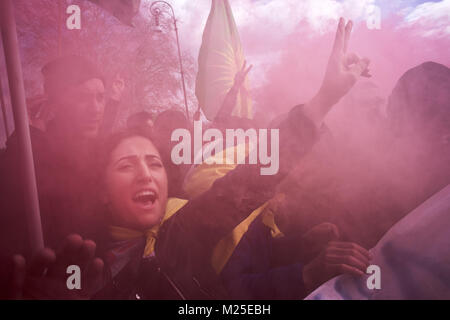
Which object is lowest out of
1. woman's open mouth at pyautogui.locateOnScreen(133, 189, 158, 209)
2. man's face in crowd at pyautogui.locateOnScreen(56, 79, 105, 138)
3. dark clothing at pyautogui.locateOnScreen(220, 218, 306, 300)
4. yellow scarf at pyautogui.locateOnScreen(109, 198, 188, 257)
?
dark clothing at pyautogui.locateOnScreen(220, 218, 306, 300)

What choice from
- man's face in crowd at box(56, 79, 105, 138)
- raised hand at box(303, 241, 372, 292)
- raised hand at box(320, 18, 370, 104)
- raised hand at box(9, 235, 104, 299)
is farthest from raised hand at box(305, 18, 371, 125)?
raised hand at box(9, 235, 104, 299)

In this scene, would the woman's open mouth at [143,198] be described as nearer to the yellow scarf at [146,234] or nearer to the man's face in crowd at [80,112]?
the yellow scarf at [146,234]

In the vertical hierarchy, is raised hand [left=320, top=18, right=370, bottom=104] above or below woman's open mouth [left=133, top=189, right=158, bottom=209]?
above

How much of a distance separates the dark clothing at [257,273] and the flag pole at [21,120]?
89cm

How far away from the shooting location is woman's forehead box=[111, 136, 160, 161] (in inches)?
69.0

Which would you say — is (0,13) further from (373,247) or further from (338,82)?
(373,247)

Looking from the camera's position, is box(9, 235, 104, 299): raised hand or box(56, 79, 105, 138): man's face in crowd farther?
box(56, 79, 105, 138): man's face in crowd

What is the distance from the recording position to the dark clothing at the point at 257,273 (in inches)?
68.3

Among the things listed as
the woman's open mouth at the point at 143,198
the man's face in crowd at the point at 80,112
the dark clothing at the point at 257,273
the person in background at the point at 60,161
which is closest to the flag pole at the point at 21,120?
the person in background at the point at 60,161

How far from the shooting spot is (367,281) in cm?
177

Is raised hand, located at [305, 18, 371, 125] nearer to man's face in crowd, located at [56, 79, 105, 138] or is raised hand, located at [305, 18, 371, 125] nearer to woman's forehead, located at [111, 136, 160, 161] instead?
woman's forehead, located at [111, 136, 160, 161]

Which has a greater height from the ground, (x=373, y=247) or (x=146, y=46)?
(x=146, y=46)
